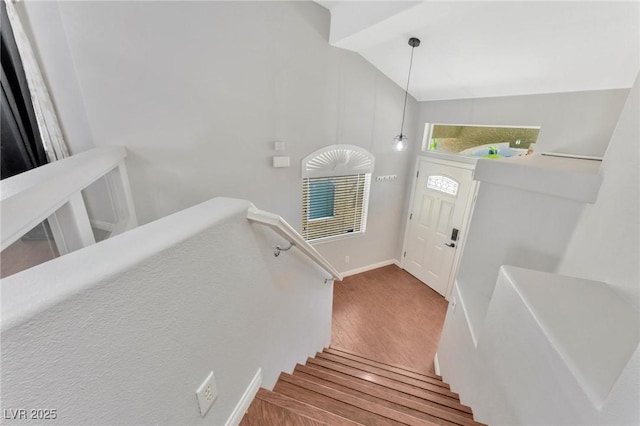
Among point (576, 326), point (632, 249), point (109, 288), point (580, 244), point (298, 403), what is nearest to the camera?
point (109, 288)

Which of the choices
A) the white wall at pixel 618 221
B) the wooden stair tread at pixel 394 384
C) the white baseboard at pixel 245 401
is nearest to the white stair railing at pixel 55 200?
the white baseboard at pixel 245 401

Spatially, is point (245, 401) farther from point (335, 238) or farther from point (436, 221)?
point (436, 221)

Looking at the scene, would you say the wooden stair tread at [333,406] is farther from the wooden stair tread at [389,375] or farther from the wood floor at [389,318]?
the wood floor at [389,318]

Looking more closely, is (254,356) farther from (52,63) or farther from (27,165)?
(52,63)

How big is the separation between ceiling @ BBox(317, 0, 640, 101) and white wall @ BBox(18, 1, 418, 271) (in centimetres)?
57

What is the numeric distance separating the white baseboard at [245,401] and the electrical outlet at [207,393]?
0.67ft

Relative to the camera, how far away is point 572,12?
1761 mm

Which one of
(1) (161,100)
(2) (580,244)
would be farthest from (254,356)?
(1) (161,100)

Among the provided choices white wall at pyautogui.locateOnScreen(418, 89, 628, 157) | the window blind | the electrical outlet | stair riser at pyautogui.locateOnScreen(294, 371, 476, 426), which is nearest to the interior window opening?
white wall at pyautogui.locateOnScreen(418, 89, 628, 157)

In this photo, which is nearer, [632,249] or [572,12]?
[632,249]

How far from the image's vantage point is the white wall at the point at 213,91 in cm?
220

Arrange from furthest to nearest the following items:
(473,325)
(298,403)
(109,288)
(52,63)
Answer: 1. (52,63)
2. (473,325)
3. (298,403)
4. (109,288)

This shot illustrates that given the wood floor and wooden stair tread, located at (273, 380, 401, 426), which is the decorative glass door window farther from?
wooden stair tread, located at (273, 380, 401, 426)

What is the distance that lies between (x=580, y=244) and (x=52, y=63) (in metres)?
4.13
